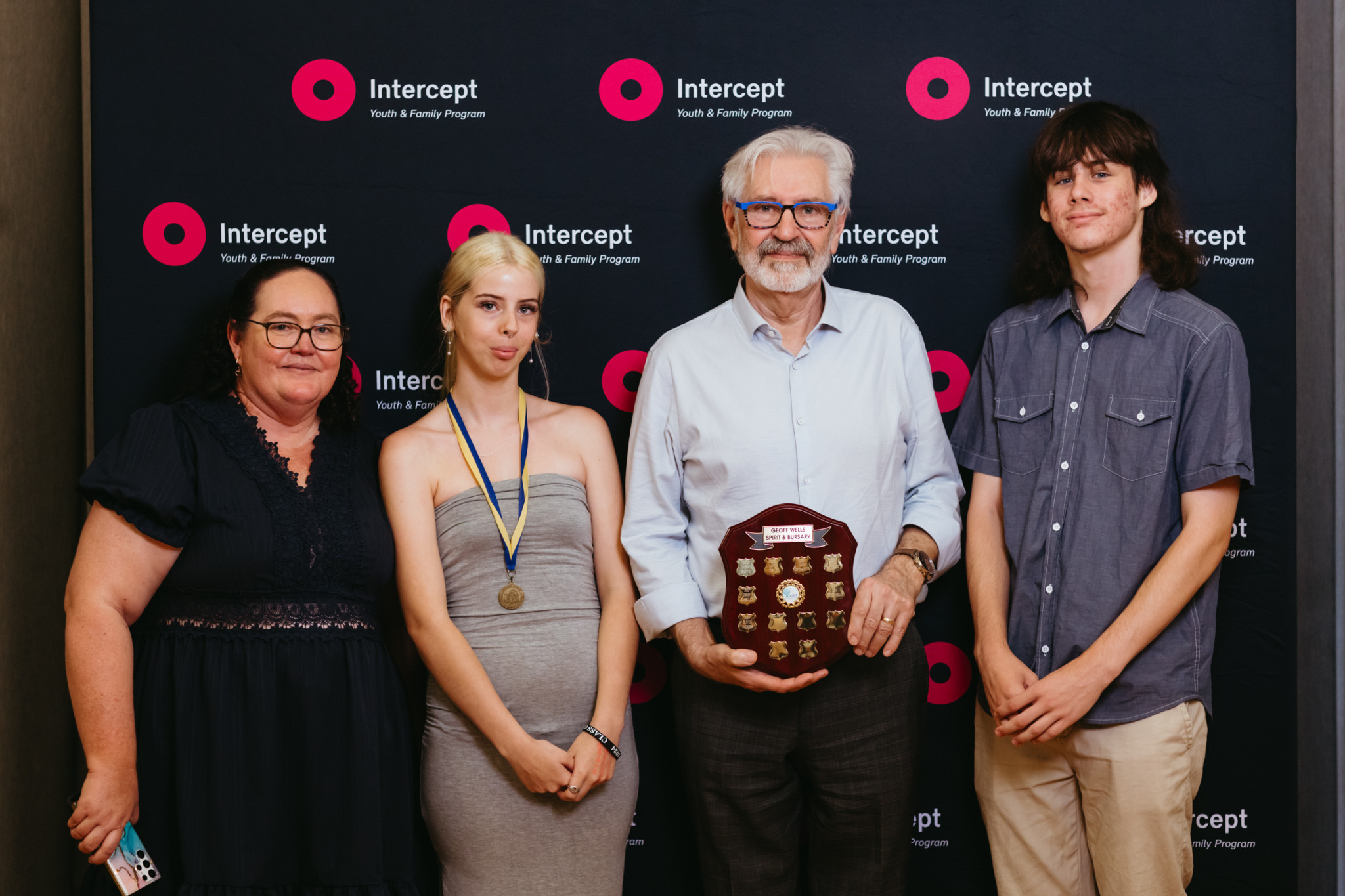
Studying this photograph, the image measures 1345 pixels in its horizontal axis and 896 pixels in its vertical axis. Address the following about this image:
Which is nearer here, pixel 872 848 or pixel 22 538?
pixel 872 848

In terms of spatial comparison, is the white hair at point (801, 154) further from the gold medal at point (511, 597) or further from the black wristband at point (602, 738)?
the black wristband at point (602, 738)

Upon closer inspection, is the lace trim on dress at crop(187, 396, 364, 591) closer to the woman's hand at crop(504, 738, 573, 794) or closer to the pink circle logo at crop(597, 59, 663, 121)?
the woman's hand at crop(504, 738, 573, 794)

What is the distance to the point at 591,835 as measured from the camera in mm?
1885

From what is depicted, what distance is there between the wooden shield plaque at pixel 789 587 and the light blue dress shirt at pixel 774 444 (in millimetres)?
228

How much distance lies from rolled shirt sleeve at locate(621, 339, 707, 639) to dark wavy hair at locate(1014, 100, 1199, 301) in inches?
39.6

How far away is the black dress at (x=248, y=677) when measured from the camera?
67.3 inches

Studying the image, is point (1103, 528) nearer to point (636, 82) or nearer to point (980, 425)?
point (980, 425)

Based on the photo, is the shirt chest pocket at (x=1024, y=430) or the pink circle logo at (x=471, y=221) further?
the pink circle logo at (x=471, y=221)

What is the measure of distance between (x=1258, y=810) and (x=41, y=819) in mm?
3200

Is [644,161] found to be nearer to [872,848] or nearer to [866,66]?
[866,66]

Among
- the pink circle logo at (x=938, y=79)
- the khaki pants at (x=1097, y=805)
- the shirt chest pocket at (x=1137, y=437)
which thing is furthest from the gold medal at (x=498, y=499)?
the pink circle logo at (x=938, y=79)

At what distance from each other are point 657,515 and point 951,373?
95 cm

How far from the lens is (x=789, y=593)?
5.45 ft

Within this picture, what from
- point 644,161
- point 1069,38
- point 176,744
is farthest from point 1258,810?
point 176,744
